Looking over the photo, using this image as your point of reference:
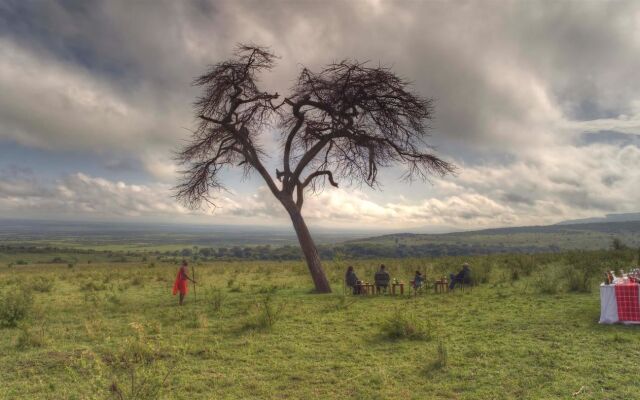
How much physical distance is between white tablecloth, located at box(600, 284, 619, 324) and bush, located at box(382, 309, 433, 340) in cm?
475

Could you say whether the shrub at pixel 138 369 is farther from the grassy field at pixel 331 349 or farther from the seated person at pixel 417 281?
the seated person at pixel 417 281

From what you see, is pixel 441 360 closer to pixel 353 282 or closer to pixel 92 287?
pixel 353 282

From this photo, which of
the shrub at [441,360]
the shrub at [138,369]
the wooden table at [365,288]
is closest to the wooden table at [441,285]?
the wooden table at [365,288]

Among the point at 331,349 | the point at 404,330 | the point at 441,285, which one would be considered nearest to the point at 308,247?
the point at 441,285

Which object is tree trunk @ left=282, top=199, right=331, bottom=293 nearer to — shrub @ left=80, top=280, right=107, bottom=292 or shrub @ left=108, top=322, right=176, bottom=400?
shrub @ left=108, top=322, right=176, bottom=400

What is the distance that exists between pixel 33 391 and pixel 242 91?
15801mm

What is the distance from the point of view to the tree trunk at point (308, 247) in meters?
19.4

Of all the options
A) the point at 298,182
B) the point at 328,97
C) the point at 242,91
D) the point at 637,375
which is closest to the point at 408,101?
the point at 328,97

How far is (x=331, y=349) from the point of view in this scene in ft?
31.6

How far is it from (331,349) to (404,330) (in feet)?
6.40

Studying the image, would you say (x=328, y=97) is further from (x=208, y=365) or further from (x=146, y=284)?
(x=146, y=284)

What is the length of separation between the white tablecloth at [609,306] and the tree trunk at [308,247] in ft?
36.0

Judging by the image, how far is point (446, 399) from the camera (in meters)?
6.52

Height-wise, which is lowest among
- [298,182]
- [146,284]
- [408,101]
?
[146,284]
